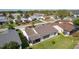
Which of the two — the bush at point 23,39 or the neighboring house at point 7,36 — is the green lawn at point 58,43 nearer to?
the bush at point 23,39

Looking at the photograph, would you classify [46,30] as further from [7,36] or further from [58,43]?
[7,36]

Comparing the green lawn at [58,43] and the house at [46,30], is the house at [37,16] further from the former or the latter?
the green lawn at [58,43]

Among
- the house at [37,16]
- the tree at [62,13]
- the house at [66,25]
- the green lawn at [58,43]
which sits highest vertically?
the tree at [62,13]

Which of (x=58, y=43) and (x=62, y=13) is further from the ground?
(x=62, y=13)

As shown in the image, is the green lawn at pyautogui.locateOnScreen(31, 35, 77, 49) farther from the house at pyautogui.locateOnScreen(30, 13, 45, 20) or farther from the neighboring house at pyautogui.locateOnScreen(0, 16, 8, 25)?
the neighboring house at pyautogui.locateOnScreen(0, 16, 8, 25)

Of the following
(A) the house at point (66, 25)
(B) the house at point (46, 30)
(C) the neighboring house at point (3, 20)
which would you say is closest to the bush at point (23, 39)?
(B) the house at point (46, 30)

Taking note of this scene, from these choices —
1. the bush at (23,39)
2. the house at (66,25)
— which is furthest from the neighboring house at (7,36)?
the house at (66,25)

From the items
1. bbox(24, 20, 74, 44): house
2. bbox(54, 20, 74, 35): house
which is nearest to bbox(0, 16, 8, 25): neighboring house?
bbox(24, 20, 74, 44): house

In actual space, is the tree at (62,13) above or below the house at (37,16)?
above

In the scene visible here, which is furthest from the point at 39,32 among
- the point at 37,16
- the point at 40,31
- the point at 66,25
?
the point at 66,25

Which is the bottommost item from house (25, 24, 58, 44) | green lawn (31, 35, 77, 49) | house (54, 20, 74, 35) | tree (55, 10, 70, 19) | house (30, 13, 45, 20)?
green lawn (31, 35, 77, 49)
